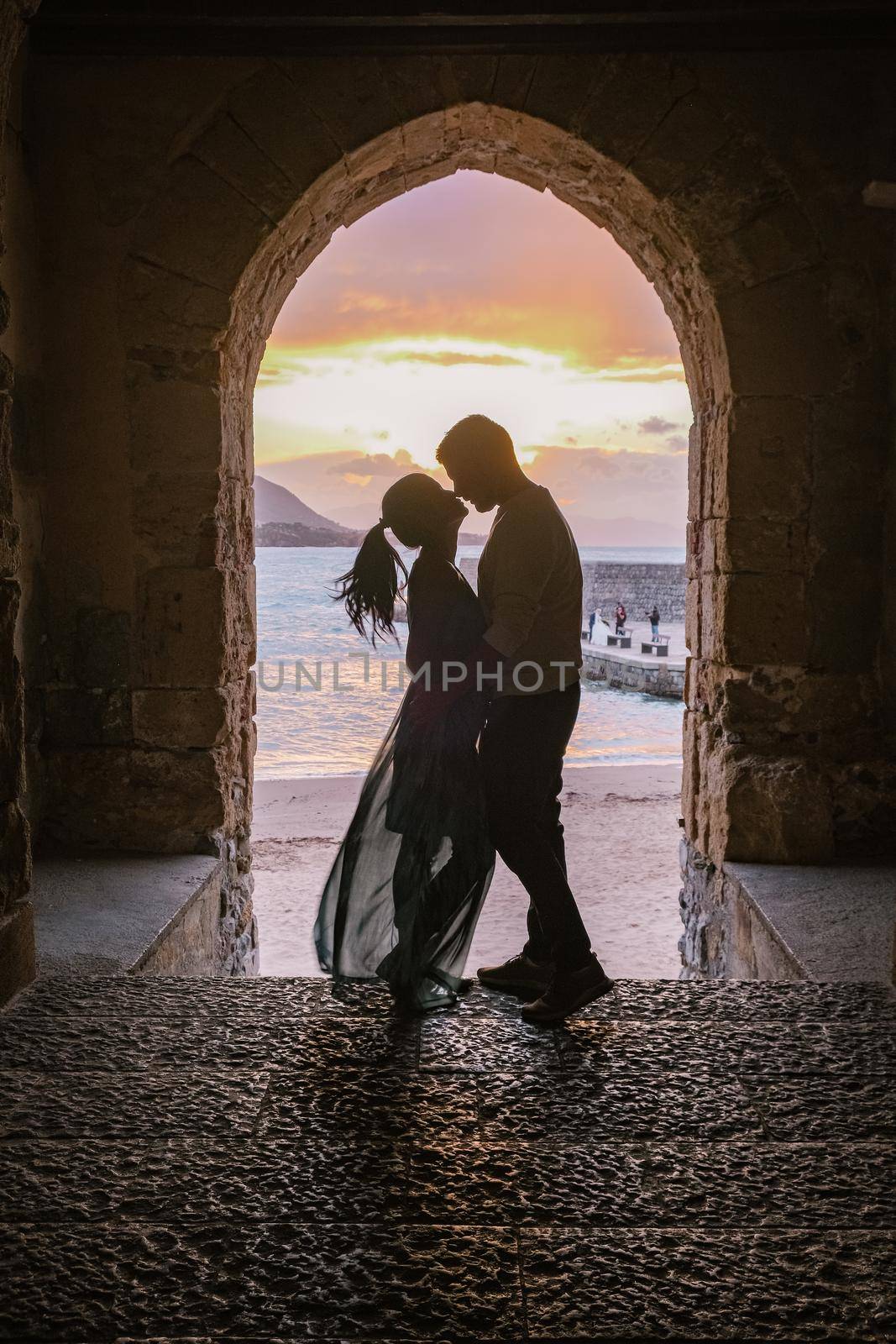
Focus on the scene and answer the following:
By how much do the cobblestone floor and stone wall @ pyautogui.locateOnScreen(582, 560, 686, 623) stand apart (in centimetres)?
3209

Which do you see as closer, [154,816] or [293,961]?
[154,816]

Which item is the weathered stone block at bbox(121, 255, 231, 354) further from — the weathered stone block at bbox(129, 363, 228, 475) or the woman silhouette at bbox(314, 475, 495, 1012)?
the woman silhouette at bbox(314, 475, 495, 1012)

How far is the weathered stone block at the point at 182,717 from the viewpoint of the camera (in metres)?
3.99

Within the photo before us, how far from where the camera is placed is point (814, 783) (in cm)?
391

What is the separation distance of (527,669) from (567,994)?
781 mm

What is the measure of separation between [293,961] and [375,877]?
10.4ft

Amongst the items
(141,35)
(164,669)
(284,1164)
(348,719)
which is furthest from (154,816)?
(348,719)

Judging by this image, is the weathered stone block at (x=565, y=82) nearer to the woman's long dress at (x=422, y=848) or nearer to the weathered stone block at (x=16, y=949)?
the woman's long dress at (x=422, y=848)

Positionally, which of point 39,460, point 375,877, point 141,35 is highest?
point 141,35

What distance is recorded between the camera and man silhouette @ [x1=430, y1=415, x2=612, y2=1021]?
252 centimetres

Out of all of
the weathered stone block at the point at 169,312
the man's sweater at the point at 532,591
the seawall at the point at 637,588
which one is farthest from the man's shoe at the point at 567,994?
the seawall at the point at 637,588

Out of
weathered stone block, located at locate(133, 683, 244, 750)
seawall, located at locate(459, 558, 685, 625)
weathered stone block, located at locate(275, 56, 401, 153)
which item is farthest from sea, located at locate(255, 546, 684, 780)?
seawall, located at locate(459, 558, 685, 625)

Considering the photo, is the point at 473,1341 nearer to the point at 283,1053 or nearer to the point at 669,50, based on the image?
the point at 283,1053

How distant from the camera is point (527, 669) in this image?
8.33 feet
